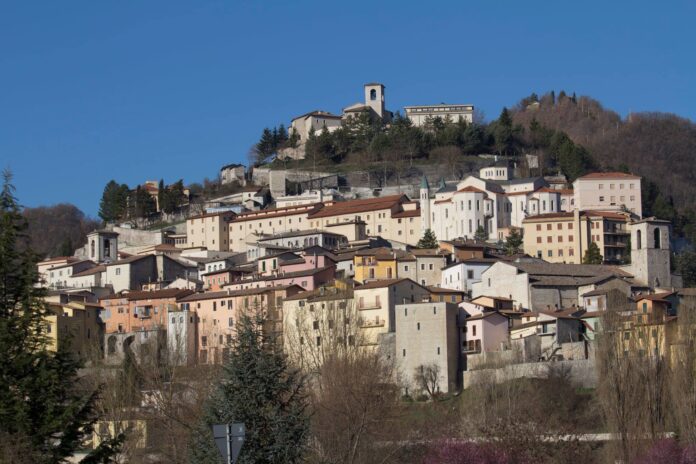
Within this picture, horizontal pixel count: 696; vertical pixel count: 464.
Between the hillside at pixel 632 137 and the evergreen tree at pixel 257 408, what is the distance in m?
86.8

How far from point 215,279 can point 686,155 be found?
68716mm

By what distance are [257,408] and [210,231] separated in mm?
74663

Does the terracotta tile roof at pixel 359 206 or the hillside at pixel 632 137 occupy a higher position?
the hillside at pixel 632 137

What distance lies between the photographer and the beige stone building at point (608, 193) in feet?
291

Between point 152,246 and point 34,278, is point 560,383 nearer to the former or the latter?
point 34,278

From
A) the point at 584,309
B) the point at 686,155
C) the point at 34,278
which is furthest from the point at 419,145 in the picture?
the point at 34,278

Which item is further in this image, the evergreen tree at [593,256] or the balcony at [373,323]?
the evergreen tree at [593,256]

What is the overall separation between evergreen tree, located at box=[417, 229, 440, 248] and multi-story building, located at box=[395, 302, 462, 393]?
2126 cm

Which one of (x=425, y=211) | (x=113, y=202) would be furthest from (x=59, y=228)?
(x=425, y=211)

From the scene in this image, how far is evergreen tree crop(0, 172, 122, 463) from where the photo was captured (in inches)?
706

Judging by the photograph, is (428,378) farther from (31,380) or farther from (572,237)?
(31,380)

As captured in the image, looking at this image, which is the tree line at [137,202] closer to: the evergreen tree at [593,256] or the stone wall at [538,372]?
the evergreen tree at [593,256]

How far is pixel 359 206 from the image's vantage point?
302ft

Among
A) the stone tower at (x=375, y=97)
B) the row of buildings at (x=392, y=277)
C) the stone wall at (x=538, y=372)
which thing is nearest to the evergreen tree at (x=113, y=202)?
the row of buildings at (x=392, y=277)
